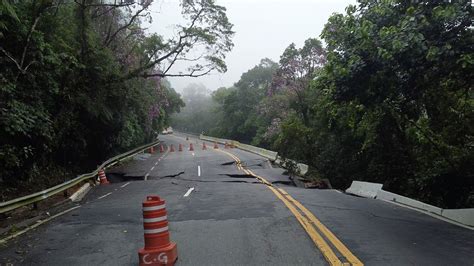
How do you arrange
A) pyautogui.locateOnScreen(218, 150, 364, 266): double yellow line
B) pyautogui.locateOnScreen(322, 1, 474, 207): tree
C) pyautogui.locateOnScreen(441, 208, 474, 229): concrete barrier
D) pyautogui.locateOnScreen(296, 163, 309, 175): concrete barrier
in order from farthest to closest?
pyautogui.locateOnScreen(296, 163, 309, 175): concrete barrier → pyautogui.locateOnScreen(441, 208, 474, 229): concrete barrier → pyautogui.locateOnScreen(322, 1, 474, 207): tree → pyautogui.locateOnScreen(218, 150, 364, 266): double yellow line

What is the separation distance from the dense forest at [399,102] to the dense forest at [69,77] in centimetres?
829

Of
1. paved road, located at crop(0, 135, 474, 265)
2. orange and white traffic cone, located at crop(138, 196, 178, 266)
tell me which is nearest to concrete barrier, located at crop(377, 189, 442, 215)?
paved road, located at crop(0, 135, 474, 265)

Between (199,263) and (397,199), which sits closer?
(199,263)

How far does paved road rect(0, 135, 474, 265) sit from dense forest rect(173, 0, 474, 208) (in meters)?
2.83

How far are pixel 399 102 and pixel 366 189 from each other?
4.45 metres

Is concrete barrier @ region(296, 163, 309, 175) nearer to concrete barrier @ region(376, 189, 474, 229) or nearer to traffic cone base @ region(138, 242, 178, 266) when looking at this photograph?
concrete barrier @ region(376, 189, 474, 229)

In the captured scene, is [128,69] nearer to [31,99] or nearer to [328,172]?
[31,99]

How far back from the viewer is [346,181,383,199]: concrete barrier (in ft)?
50.4

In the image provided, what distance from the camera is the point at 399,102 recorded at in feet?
42.3

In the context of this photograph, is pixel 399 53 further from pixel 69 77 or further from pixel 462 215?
pixel 69 77

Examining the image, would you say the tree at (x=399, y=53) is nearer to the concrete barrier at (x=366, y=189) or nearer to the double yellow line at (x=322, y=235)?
the concrete barrier at (x=366, y=189)

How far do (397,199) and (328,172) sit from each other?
45.8 ft

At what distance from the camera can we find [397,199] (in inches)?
530

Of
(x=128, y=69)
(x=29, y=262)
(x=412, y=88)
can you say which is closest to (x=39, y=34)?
(x=128, y=69)
